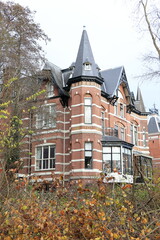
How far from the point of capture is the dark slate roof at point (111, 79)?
2788cm

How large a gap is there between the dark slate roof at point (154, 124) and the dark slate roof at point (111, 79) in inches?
672

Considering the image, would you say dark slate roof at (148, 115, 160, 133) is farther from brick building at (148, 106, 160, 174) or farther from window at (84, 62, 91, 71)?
window at (84, 62, 91, 71)

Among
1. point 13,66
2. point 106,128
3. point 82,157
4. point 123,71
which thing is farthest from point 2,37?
point 123,71

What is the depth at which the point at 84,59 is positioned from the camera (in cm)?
2519

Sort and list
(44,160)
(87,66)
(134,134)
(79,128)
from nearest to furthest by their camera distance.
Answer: (79,128) → (87,66) → (44,160) → (134,134)

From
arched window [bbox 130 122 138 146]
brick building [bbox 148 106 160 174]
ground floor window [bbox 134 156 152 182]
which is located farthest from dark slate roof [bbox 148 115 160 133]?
ground floor window [bbox 134 156 152 182]

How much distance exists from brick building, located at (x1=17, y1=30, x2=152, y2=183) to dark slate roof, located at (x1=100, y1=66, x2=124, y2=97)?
0.10 metres

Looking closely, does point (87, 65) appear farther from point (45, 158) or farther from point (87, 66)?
point (45, 158)

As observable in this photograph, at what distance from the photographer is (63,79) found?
27062 mm

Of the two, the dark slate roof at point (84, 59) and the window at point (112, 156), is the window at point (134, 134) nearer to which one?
the window at point (112, 156)

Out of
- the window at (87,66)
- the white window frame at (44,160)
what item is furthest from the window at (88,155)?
the window at (87,66)

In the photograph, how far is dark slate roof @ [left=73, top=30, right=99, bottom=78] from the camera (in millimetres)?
24397

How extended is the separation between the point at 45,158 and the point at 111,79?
33.4 ft

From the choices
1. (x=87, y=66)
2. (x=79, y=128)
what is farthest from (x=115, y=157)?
(x=87, y=66)
